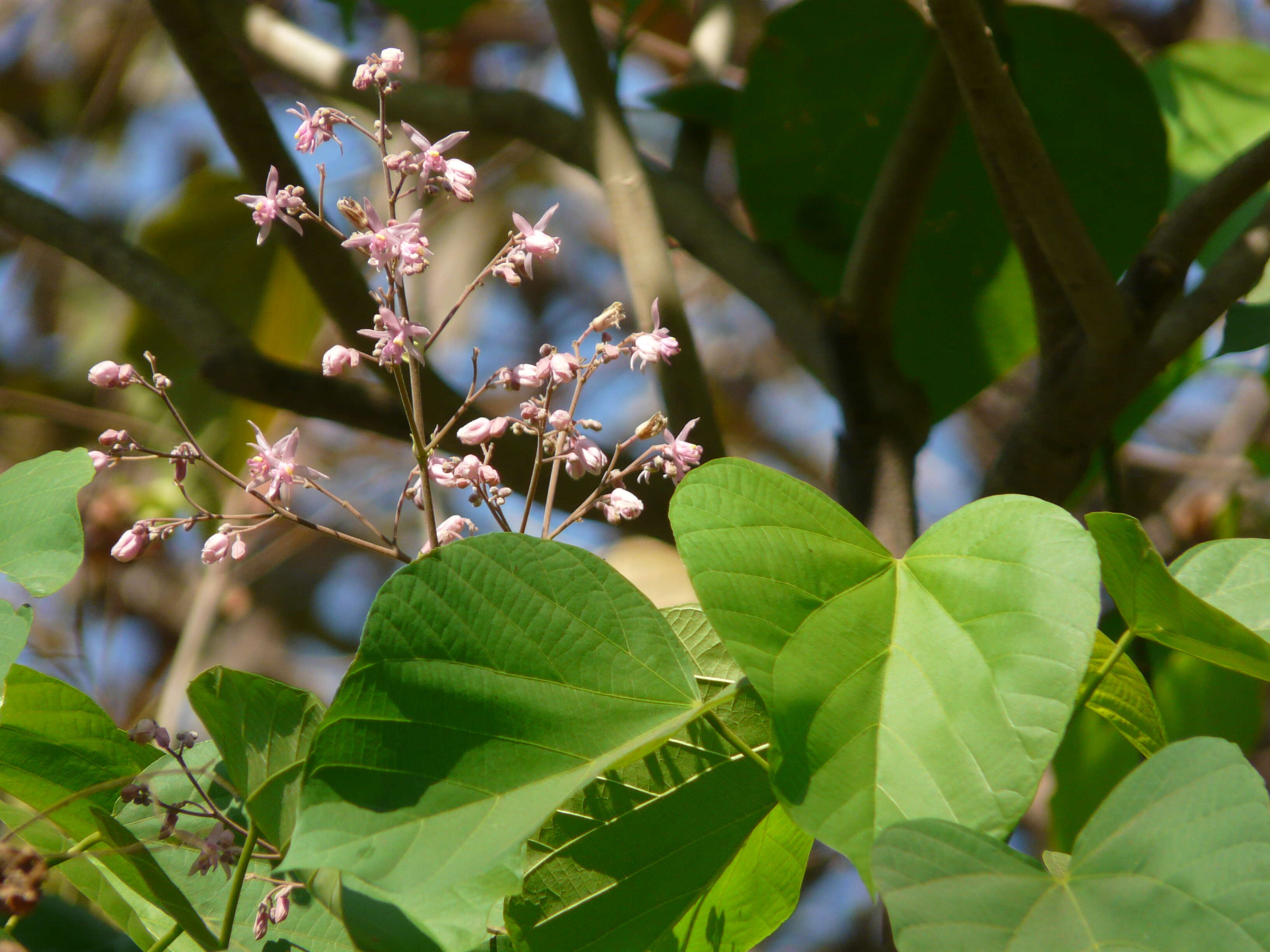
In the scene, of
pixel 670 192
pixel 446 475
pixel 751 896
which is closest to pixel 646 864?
pixel 751 896

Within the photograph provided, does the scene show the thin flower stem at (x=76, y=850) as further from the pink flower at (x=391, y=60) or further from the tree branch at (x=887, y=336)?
the tree branch at (x=887, y=336)

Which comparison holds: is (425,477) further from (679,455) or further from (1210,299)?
(1210,299)

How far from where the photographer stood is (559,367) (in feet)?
1.17

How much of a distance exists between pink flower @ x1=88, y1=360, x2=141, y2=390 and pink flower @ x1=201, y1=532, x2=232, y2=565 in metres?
0.06

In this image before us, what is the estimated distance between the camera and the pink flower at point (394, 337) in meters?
0.33

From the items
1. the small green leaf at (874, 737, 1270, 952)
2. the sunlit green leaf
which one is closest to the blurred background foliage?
the sunlit green leaf

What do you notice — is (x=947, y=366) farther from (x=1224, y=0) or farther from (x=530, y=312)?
(x=530, y=312)

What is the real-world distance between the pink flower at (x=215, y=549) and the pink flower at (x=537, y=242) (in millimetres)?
138

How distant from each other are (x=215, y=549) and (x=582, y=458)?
0.42 ft

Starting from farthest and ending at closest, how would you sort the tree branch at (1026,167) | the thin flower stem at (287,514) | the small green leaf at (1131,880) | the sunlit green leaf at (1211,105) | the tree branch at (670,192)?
the sunlit green leaf at (1211,105)
the tree branch at (670,192)
the tree branch at (1026,167)
the thin flower stem at (287,514)
the small green leaf at (1131,880)

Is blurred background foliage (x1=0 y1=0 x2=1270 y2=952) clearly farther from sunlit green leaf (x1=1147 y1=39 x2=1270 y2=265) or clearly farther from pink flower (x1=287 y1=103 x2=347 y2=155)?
pink flower (x1=287 y1=103 x2=347 y2=155)

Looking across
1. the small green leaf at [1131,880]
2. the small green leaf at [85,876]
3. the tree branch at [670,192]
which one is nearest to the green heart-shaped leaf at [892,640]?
the small green leaf at [1131,880]

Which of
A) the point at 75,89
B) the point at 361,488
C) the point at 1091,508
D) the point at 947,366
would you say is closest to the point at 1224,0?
the point at 1091,508

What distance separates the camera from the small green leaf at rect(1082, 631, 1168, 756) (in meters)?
0.37
